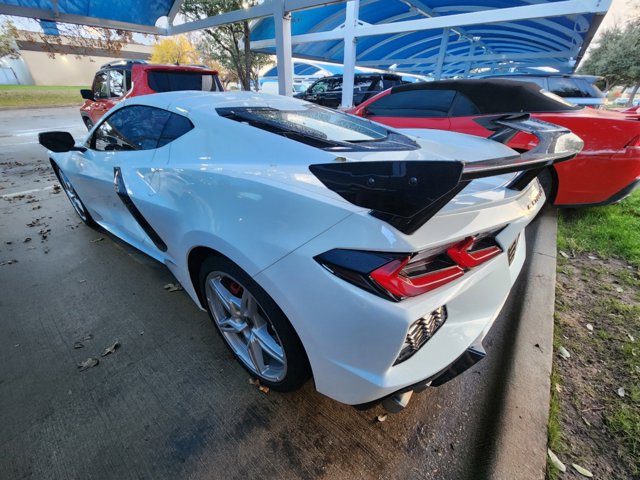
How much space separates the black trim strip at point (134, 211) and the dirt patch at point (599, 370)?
94.3 inches

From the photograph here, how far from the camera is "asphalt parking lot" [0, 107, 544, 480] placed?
→ 4.56 ft

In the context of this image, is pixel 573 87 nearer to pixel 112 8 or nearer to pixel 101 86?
pixel 101 86

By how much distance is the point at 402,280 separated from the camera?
103 cm

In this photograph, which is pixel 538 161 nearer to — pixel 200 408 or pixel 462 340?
pixel 462 340

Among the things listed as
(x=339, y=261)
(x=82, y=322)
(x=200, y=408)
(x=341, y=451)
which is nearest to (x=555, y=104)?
(x=339, y=261)

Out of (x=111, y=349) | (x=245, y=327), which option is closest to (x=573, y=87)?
(x=245, y=327)

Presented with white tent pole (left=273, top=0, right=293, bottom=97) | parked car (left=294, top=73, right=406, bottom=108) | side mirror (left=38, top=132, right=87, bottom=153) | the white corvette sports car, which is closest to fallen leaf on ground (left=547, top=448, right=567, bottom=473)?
the white corvette sports car

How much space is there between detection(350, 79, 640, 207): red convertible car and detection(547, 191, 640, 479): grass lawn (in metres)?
0.48

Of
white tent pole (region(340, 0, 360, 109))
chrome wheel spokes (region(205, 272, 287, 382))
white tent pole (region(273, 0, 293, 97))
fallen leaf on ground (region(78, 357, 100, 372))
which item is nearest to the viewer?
chrome wheel spokes (region(205, 272, 287, 382))

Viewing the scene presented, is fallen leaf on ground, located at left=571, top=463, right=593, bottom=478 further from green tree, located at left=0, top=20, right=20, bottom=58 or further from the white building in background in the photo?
the white building in background

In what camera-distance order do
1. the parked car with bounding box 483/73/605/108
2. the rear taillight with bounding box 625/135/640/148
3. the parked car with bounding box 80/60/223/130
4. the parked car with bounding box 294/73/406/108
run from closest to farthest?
1. the rear taillight with bounding box 625/135/640/148
2. the parked car with bounding box 80/60/223/130
3. the parked car with bounding box 483/73/605/108
4. the parked car with bounding box 294/73/406/108

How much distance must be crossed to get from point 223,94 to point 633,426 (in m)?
3.04

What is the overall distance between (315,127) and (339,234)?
1006 mm

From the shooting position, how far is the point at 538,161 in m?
1.02
